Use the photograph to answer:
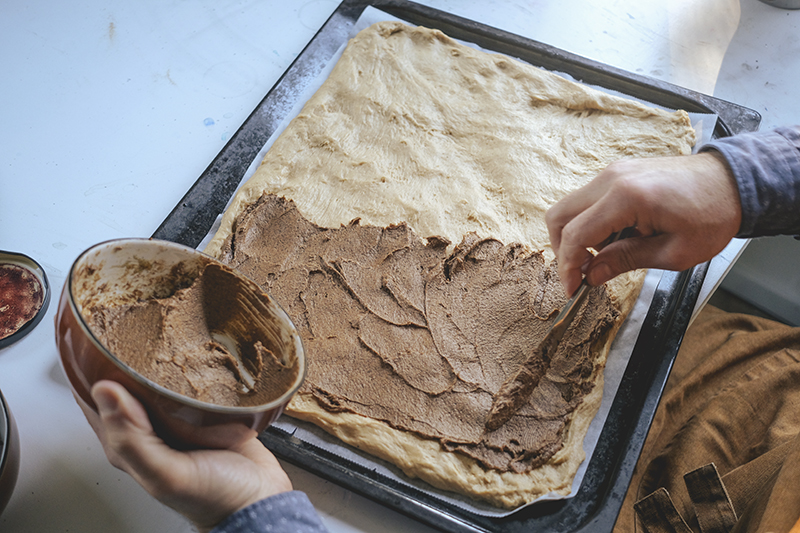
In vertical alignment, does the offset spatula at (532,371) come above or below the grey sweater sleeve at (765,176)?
below

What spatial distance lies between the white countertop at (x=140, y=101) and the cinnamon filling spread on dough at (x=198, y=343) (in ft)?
1.26

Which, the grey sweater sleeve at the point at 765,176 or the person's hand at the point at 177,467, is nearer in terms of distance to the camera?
the person's hand at the point at 177,467

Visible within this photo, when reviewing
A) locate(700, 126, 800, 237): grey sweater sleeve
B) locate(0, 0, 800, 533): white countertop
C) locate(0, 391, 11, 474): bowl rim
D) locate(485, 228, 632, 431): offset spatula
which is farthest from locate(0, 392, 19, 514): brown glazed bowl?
locate(700, 126, 800, 237): grey sweater sleeve

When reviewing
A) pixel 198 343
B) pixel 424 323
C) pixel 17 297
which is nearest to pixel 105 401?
pixel 198 343

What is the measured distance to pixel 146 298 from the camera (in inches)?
41.8

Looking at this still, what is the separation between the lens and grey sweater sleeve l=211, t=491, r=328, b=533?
90 cm

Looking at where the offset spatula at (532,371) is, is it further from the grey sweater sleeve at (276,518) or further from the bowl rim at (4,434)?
the bowl rim at (4,434)

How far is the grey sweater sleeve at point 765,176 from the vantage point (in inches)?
44.9

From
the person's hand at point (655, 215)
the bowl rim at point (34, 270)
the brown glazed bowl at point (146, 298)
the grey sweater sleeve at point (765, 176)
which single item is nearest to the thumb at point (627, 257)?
the person's hand at point (655, 215)

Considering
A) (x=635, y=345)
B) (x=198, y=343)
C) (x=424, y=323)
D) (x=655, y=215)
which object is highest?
(x=655, y=215)

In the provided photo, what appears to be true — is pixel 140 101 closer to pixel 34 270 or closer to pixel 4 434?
pixel 34 270

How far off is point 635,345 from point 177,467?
114 cm

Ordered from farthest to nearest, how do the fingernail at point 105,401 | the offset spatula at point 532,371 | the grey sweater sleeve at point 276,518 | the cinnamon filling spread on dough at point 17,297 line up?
the cinnamon filling spread on dough at point 17,297 → the offset spatula at point 532,371 → the grey sweater sleeve at point 276,518 → the fingernail at point 105,401

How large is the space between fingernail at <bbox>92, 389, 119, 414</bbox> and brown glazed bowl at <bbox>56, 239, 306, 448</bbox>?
0.03 metres
